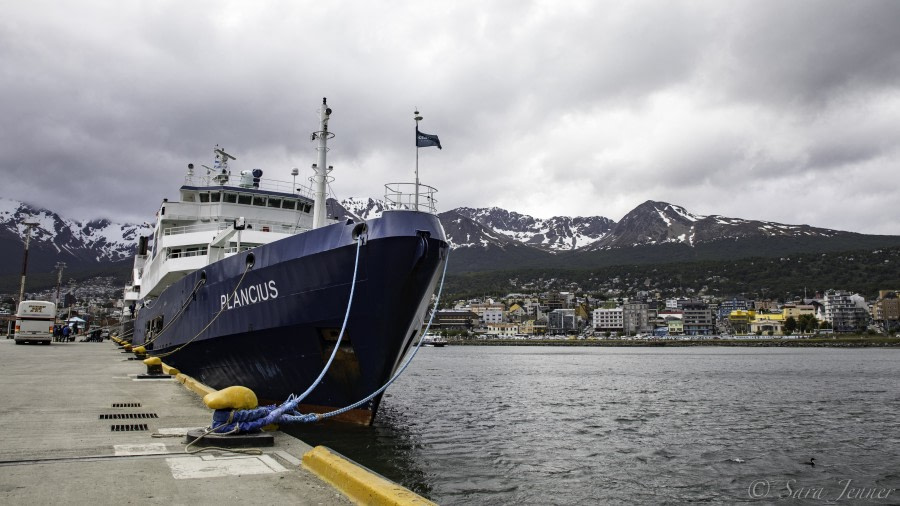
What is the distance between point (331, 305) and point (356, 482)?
21.8ft

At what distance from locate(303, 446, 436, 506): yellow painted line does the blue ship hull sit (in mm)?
5283

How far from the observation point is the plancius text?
40.5 ft

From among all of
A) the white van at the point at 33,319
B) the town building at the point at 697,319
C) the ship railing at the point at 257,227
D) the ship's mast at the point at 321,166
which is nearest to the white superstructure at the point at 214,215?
the ship railing at the point at 257,227

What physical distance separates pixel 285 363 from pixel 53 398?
421cm

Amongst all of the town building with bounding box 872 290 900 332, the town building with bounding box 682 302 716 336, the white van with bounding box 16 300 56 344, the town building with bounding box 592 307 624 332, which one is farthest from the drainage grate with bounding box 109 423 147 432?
the town building with bounding box 872 290 900 332

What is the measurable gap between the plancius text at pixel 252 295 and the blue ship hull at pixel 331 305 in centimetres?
2

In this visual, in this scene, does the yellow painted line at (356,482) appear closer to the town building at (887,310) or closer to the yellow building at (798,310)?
the yellow building at (798,310)

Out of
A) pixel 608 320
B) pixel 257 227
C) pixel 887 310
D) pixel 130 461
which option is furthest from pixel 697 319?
pixel 130 461

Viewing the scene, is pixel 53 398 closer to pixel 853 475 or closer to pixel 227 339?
pixel 227 339

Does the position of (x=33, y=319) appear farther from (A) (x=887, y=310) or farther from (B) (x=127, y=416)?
(A) (x=887, y=310)

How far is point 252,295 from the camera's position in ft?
42.3

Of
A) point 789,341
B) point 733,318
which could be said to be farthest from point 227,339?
point 733,318

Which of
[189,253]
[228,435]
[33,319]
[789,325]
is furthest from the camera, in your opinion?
[789,325]

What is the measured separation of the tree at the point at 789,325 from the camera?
516ft
